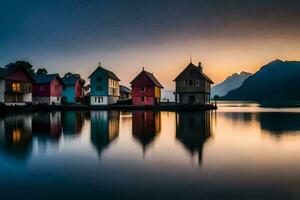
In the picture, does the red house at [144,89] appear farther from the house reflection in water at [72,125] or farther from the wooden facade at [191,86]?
the house reflection in water at [72,125]

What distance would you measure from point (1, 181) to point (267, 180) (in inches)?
394

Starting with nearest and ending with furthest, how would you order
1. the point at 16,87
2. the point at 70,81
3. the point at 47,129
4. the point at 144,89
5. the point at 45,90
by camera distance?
the point at 47,129 < the point at 16,87 < the point at 45,90 < the point at 144,89 < the point at 70,81

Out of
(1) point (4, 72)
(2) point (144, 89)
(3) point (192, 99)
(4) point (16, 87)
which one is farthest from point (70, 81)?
(3) point (192, 99)

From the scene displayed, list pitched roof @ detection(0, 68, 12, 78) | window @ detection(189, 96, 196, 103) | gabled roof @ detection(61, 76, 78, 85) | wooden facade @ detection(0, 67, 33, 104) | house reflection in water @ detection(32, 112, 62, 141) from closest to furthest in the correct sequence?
house reflection in water @ detection(32, 112, 62, 141) → wooden facade @ detection(0, 67, 33, 104) → pitched roof @ detection(0, 68, 12, 78) → window @ detection(189, 96, 196, 103) → gabled roof @ detection(61, 76, 78, 85)

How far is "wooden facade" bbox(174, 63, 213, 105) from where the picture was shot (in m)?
68.5

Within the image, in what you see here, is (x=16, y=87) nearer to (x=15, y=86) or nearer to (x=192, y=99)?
(x=15, y=86)

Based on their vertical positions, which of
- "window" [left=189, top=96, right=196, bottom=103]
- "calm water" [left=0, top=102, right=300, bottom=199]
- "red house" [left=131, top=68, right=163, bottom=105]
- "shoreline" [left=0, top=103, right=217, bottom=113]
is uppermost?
"red house" [left=131, top=68, right=163, bottom=105]

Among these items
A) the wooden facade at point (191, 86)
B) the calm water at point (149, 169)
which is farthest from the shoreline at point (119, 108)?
the calm water at point (149, 169)

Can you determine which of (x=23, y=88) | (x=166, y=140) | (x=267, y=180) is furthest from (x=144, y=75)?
(x=267, y=180)

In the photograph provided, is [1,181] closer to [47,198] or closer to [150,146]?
[47,198]

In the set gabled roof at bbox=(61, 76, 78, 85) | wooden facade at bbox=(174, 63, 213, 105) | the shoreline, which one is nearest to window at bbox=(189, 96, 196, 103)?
wooden facade at bbox=(174, 63, 213, 105)

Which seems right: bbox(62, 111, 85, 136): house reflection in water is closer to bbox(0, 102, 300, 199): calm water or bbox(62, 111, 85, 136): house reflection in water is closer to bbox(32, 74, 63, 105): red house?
bbox(0, 102, 300, 199): calm water

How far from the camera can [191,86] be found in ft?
226

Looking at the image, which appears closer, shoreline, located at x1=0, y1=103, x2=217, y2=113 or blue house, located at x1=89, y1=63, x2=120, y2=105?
shoreline, located at x1=0, y1=103, x2=217, y2=113
